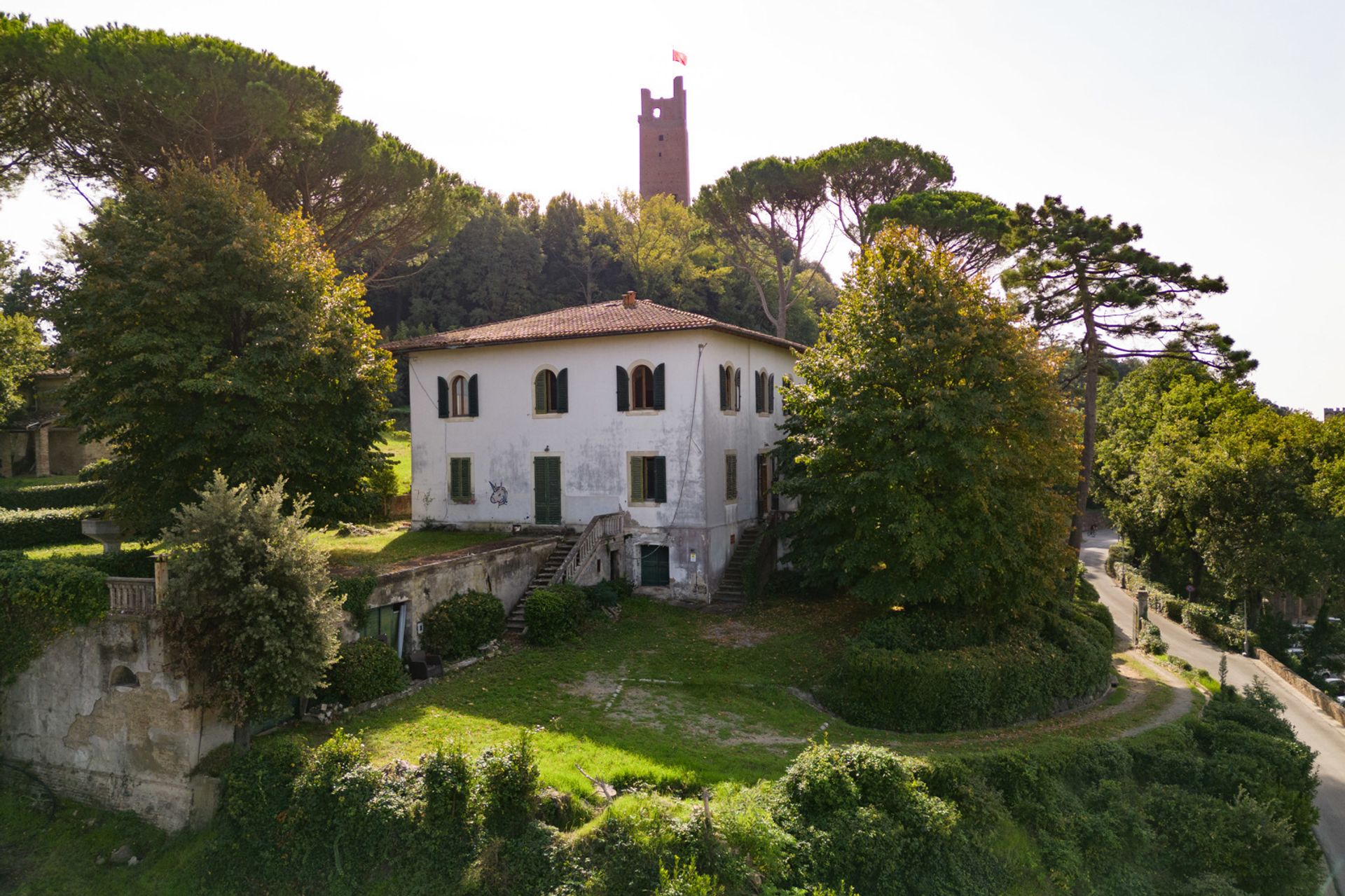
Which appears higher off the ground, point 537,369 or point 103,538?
point 537,369

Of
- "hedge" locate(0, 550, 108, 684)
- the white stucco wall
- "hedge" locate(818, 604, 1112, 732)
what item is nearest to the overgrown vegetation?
"hedge" locate(818, 604, 1112, 732)

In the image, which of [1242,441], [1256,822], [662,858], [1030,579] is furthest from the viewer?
[1242,441]

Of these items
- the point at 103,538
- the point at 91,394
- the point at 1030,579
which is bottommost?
the point at 1030,579

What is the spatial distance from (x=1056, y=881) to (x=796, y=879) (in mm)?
5501

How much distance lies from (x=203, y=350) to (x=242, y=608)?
758 centimetres

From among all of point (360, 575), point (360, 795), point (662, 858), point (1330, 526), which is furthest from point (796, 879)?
point (1330, 526)

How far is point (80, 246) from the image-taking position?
18000 millimetres

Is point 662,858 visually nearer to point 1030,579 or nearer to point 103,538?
point 1030,579

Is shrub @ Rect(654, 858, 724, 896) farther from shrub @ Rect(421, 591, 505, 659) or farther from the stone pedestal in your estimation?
the stone pedestal

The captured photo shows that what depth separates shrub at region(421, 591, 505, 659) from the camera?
19.7 meters

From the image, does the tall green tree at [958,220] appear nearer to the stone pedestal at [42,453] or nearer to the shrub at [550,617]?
the shrub at [550,617]

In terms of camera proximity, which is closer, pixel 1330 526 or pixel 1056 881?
pixel 1056 881

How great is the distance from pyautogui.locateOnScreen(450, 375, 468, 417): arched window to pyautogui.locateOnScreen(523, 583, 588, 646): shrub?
8.77m

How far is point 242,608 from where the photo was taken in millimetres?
13852
